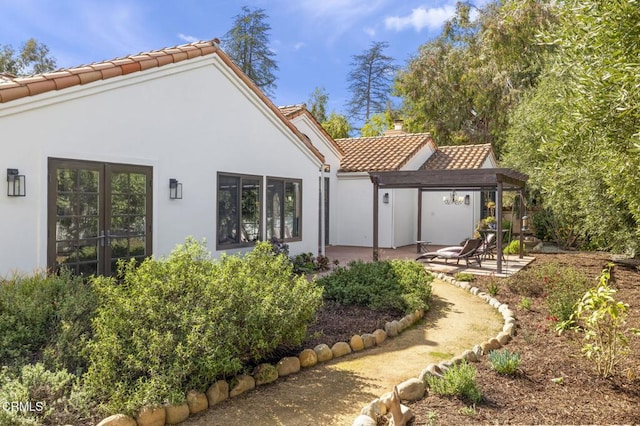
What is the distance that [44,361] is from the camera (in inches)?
192

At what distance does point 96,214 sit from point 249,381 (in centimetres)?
518

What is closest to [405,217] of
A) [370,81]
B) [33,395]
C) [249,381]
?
[249,381]

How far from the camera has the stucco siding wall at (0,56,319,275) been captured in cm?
744

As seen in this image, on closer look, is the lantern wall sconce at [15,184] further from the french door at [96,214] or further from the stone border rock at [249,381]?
the stone border rock at [249,381]

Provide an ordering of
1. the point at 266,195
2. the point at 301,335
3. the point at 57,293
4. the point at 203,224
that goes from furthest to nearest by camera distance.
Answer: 1. the point at 266,195
2. the point at 203,224
3. the point at 57,293
4. the point at 301,335

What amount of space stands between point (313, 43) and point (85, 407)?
107 feet

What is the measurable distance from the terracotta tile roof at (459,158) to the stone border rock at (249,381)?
15.4 meters

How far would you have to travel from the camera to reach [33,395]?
4.18 m

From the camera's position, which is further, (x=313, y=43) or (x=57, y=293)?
(x=313, y=43)

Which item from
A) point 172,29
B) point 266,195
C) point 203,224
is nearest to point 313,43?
point 172,29

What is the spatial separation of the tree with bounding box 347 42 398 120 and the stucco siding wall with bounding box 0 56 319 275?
30.4 m

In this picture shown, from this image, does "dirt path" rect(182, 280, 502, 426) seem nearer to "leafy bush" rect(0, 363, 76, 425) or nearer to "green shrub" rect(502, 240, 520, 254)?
"leafy bush" rect(0, 363, 76, 425)

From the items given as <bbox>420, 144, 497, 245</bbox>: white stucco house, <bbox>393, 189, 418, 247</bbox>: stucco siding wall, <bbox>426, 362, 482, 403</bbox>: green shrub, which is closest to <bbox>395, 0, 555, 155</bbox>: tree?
<bbox>420, 144, 497, 245</bbox>: white stucco house

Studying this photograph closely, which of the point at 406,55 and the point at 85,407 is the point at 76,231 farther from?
the point at 406,55
